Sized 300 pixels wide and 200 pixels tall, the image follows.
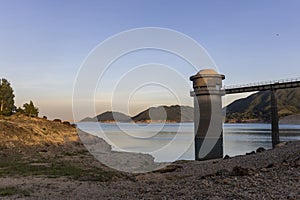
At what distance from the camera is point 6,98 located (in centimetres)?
7362

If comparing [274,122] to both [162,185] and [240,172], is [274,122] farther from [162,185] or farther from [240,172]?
[162,185]

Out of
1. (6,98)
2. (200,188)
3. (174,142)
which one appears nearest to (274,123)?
(174,142)

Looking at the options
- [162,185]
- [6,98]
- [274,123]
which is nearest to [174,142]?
[274,123]

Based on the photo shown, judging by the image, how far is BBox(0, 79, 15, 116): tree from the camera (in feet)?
238

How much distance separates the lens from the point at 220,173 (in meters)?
13.9

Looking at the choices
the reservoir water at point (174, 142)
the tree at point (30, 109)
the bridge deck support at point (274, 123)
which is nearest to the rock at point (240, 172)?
the reservoir water at point (174, 142)

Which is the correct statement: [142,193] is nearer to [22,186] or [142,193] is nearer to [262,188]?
[262,188]

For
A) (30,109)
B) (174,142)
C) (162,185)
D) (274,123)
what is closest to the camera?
(162,185)

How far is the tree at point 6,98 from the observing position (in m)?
72.6

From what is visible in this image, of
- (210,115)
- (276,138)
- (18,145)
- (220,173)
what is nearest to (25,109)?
(18,145)

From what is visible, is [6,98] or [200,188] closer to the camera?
[200,188]

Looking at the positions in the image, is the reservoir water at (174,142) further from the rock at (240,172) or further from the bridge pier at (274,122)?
the rock at (240,172)

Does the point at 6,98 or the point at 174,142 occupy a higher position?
the point at 6,98

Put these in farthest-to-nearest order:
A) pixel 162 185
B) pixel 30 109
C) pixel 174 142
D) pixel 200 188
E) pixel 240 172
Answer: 1. pixel 30 109
2. pixel 174 142
3. pixel 162 185
4. pixel 240 172
5. pixel 200 188
